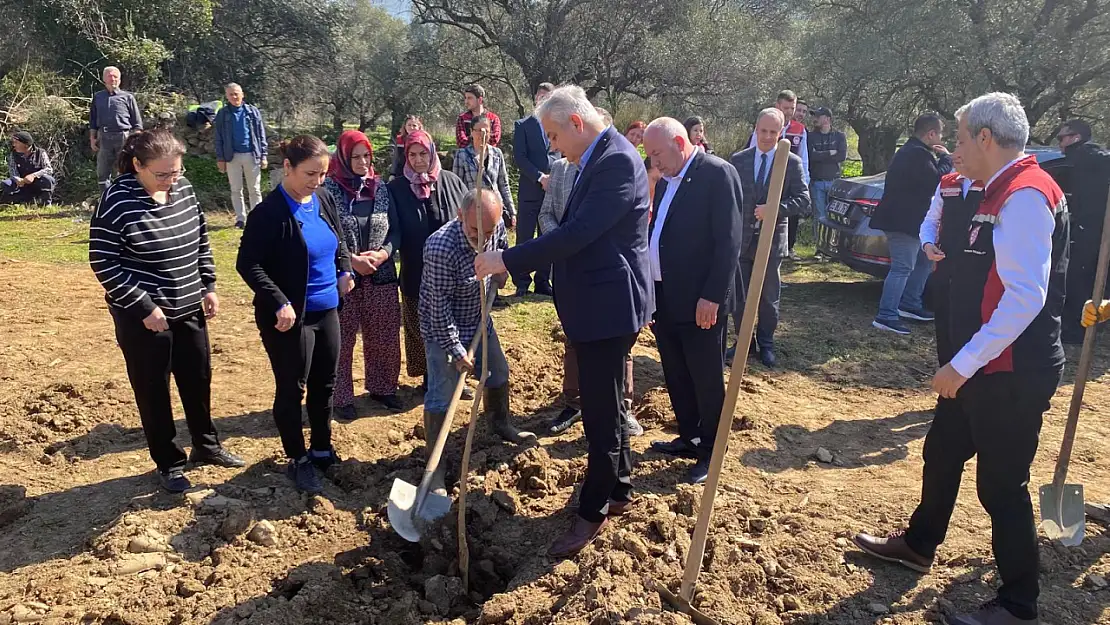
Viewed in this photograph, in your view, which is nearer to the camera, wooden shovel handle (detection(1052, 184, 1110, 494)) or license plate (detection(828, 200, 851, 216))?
wooden shovel handle (detection(1052, 184, 1110, 494))

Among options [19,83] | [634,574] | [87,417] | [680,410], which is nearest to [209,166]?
[19,83]

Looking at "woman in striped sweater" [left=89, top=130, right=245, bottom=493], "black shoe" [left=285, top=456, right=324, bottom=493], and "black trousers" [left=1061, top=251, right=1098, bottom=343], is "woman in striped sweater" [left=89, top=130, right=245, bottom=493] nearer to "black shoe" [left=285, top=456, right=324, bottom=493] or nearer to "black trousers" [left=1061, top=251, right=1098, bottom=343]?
"black shoe" [left=285, top=456, right=324, bottom=493]

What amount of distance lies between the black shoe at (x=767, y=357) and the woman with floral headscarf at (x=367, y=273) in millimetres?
3075

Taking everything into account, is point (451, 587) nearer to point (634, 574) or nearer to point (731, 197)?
point (634, 574)

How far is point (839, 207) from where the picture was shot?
8297 millimetres

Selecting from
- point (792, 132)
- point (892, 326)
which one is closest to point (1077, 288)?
point (892, 326)

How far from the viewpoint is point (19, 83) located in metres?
13.2

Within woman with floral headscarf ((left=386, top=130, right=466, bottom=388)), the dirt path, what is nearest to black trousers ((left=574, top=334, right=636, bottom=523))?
the dirt path

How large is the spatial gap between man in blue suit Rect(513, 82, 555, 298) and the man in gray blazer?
6.71 feet

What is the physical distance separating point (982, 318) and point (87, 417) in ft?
16.9

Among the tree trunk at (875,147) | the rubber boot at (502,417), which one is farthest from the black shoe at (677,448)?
the tree trunk at (875,147)

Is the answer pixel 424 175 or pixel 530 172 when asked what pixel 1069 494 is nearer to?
pixel 424 175

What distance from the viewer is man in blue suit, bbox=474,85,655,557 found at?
3.19 metres

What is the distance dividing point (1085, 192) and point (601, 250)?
5464 millimetres
